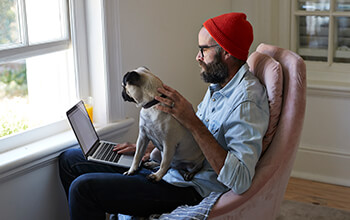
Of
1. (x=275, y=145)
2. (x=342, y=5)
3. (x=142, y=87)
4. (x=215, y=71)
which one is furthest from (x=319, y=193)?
(x=142, y=87)

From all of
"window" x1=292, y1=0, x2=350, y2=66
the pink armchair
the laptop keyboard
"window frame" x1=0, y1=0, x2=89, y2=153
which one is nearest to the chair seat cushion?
the pink armchair

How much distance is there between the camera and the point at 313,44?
10.8 ft

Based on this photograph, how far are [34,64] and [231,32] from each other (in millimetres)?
955

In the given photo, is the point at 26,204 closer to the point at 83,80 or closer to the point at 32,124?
the point at 32,124

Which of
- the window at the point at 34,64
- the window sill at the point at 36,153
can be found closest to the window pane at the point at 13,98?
the window at the point at 34,64

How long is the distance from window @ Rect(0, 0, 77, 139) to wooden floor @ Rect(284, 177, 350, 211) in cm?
155

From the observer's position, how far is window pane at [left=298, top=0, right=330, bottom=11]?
3.17m

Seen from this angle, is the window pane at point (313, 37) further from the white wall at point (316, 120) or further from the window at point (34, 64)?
the window at point (34, 64)

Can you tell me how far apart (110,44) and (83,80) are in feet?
0.75

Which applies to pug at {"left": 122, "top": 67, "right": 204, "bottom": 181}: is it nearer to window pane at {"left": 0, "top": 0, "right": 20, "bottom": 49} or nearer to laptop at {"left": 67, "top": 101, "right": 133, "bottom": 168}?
laptop at {"left": 67, "top": 101, "right": 133, "bottom": 168}

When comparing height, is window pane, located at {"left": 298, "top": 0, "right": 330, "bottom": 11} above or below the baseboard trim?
above

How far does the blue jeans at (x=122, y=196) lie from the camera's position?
70.4 inches

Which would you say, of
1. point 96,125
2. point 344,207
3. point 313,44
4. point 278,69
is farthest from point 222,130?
point 313,44

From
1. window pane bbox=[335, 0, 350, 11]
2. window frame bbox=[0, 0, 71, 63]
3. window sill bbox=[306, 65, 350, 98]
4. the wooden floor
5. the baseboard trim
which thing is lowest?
the wooden floor
